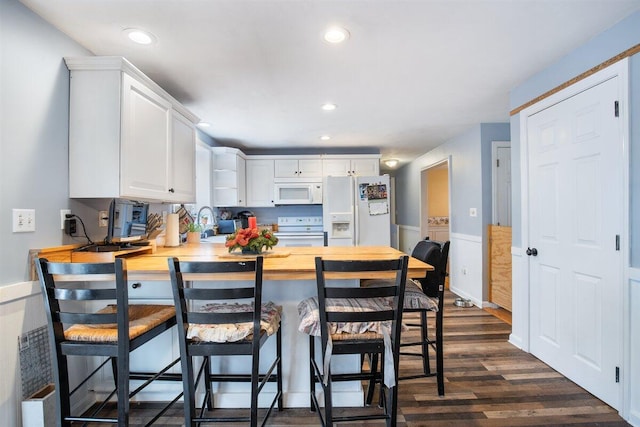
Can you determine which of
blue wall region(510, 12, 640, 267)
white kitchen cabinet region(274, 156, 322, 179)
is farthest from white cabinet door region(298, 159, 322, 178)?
blue wall region(510, 12, 640, 267)

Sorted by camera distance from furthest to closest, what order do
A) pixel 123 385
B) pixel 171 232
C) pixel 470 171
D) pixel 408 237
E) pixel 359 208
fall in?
pixel 408 237, pixel 359 208, pixel 470 171, pixel 171 232, pixel 123 385

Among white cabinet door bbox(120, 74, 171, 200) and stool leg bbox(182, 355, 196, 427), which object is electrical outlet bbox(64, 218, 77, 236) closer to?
white cabinet door bbox(120, 74, 171, 200)

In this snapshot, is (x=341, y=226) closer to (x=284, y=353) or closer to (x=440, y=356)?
(x=440, y=356)

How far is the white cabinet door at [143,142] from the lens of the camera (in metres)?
1.86

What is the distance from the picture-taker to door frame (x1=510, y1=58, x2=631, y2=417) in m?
1.72

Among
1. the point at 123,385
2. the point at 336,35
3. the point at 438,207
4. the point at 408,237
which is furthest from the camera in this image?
the point at 438,207

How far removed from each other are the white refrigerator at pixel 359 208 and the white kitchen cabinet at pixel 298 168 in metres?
0.40

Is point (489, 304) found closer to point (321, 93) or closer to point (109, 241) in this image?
point (321, 93)

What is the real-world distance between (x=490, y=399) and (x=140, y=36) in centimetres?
310

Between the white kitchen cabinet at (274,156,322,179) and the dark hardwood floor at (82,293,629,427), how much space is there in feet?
10.2

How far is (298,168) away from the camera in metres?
4.88

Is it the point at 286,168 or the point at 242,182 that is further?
the point at 286,168

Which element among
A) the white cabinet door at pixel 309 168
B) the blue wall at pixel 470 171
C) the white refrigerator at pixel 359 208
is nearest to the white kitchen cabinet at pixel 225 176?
the white cabinet door at pixel 309 168

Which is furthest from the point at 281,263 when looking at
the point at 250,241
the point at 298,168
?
the point at 298,168
